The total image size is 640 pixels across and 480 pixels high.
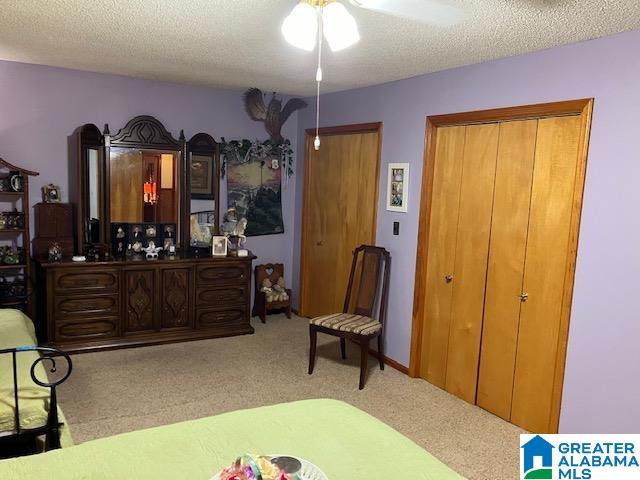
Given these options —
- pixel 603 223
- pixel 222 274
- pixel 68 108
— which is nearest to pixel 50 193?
pixel 68 108

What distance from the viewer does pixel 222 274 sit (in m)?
4.70

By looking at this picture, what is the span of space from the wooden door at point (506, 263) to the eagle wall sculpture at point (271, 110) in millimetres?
2528

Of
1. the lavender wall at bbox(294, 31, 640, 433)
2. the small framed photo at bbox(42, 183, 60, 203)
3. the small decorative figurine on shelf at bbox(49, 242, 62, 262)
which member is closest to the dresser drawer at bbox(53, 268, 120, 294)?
the small decorative figurine on shelf at bbox(49, 242, 62, 262)

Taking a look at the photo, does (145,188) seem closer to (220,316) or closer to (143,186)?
(143,186)

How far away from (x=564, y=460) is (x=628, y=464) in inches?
16.4

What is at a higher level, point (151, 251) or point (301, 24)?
point (301, 24)

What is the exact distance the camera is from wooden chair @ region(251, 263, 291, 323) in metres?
5.25

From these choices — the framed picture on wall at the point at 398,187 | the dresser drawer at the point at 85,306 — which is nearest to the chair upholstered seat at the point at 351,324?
the framed picture on wall at the point at 398,187

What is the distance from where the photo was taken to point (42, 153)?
4.29m

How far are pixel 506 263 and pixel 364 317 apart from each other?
4.01 feet

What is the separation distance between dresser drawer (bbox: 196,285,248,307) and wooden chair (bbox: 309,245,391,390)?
99 centimetres

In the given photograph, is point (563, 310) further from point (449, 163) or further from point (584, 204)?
point (449, 163)

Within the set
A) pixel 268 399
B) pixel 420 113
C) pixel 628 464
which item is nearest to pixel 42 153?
pixel 268 399

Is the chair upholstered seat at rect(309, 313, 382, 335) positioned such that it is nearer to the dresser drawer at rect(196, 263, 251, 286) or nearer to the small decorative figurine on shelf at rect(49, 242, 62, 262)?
the dresser drawer at rect(196, 263, 251, 286)
